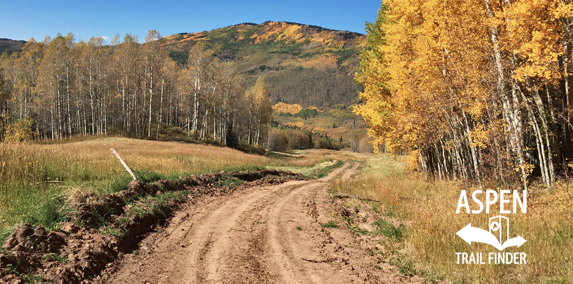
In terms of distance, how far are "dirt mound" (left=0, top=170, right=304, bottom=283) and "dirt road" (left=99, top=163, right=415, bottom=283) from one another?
37 centimetres

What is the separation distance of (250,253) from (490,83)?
979cm

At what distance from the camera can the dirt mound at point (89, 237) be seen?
476cm

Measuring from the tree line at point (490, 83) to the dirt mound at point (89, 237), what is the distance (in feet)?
35.6

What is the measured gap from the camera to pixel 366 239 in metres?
7.71

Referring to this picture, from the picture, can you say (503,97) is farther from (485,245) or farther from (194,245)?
(194,245)

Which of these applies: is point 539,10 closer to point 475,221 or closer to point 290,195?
point 475,221

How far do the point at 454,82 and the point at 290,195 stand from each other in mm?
8318

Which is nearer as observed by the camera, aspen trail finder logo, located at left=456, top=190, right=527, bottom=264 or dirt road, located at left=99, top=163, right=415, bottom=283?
dirt road, located at left=99, top=163, right=415, bottom=283

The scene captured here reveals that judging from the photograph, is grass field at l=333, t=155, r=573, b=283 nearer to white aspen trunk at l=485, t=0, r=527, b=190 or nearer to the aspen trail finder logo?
the aspen trail finder logo

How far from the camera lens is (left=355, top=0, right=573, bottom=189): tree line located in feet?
31.2

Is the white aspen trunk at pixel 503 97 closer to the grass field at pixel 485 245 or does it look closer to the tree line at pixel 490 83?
the tree line at pixel 490 83

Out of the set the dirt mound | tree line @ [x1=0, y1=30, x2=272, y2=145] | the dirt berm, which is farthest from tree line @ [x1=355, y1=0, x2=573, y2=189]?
tree line @ [x1=0, y1=30, x2=272, y2=145]

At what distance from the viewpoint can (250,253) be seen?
21.1 feet

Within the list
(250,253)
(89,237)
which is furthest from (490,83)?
(89,237)
